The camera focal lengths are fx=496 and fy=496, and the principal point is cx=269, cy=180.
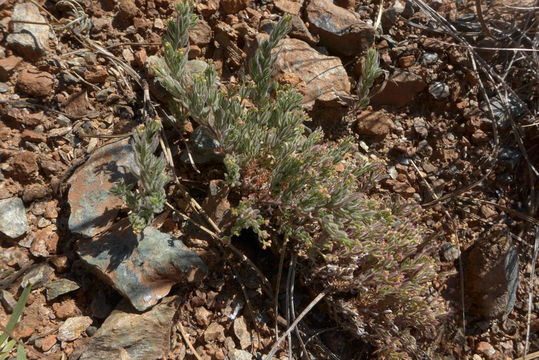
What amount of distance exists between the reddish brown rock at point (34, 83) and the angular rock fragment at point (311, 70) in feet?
4.75

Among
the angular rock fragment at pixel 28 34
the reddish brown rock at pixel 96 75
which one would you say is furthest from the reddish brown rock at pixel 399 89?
the angular rock fragment at pixel 28 34

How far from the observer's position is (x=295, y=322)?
110 inches

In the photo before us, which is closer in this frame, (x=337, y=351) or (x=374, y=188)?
(x=337, y=351)

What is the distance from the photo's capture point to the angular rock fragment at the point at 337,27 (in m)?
3.60

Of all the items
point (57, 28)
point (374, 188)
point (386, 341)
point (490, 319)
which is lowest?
point (490, 319)

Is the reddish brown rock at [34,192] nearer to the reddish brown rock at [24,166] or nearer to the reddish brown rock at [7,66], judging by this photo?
the reddish brown rock at [24,166]

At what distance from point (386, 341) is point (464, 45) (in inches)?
86.4

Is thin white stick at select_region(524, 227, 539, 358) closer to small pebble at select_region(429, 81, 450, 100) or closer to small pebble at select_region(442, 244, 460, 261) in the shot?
small pebble at select_region(442, 244, 460, 261)

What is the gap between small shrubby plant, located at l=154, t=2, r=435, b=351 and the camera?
8.93 ft

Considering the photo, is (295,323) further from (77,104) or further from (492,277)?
(77,104)

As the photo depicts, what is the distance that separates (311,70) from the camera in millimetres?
3441

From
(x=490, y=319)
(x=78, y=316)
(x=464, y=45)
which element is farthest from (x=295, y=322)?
(x=464, y=45)

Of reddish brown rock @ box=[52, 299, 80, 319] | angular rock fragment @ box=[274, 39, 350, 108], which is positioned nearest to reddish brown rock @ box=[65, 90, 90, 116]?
reddish brown rock @ box=[52, 299, 80, 319]

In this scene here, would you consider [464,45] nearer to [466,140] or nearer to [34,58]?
[466,140]
